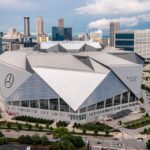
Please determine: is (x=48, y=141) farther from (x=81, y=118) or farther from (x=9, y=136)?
(x=81, y=118)

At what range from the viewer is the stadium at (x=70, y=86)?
290 ft

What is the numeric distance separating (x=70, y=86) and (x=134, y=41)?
A: 102 metres

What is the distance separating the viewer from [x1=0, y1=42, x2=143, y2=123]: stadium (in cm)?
8825

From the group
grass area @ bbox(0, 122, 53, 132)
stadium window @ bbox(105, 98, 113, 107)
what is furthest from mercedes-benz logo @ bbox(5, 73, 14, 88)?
stadium window @ bbox(105, 98, 113, 107)

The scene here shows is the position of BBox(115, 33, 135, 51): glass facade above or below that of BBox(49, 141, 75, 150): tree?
above

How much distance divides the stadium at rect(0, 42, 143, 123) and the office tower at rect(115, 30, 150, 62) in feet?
276

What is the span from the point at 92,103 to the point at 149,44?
10934 centimetres

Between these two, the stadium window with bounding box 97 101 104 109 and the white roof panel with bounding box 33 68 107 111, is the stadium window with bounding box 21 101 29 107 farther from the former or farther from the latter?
the stadium window with bounding box 97 101 104 109

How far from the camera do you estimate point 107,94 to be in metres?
91.5

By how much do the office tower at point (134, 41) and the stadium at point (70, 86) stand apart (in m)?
84.2

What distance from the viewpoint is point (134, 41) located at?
18538cm

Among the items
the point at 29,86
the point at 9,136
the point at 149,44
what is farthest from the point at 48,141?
the point at 149,44

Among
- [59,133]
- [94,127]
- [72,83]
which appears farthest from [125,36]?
[59,133]

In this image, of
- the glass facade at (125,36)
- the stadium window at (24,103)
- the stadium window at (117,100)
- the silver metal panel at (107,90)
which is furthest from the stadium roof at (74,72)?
the glass facade at (125,36)
